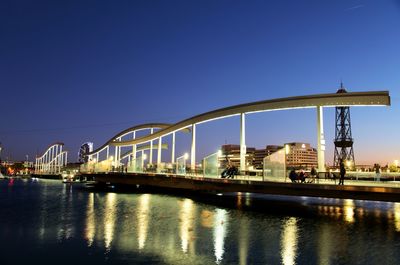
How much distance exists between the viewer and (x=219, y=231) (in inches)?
1005

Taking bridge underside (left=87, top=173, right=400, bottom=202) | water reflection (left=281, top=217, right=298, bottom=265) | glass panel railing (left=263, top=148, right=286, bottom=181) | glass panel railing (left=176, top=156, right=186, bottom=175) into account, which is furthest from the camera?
glass panel railing (left=176, top=156, right=186, bottom=175)

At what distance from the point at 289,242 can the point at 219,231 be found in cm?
528

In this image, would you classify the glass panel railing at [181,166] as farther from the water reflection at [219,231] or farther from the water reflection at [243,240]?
the water reflection at [243,240]

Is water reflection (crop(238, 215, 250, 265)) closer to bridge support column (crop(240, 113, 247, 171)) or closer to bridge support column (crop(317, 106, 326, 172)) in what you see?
bridge support column (crop(317, 106, 326, 172))

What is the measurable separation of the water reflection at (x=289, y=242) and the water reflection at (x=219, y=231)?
314 cm

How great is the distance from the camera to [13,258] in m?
17.8

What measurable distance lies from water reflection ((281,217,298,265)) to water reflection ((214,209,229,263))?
3137 mm

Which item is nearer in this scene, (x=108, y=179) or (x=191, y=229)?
(x=191, y=229)

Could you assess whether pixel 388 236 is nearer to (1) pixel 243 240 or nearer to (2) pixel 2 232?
(1) pixel 243 240

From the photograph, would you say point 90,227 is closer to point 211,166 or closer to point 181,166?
point 211,166

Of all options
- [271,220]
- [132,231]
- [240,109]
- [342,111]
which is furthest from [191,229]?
[342,111]

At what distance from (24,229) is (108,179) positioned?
54339mm

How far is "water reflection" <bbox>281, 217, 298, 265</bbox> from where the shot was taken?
17984 millimetres

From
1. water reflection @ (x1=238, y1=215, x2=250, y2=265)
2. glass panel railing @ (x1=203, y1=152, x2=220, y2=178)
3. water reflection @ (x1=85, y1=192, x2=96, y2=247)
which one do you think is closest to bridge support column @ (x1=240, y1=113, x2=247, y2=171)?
glass panel railing @ (x1=203, y1=152, x2=220, y2=178)
